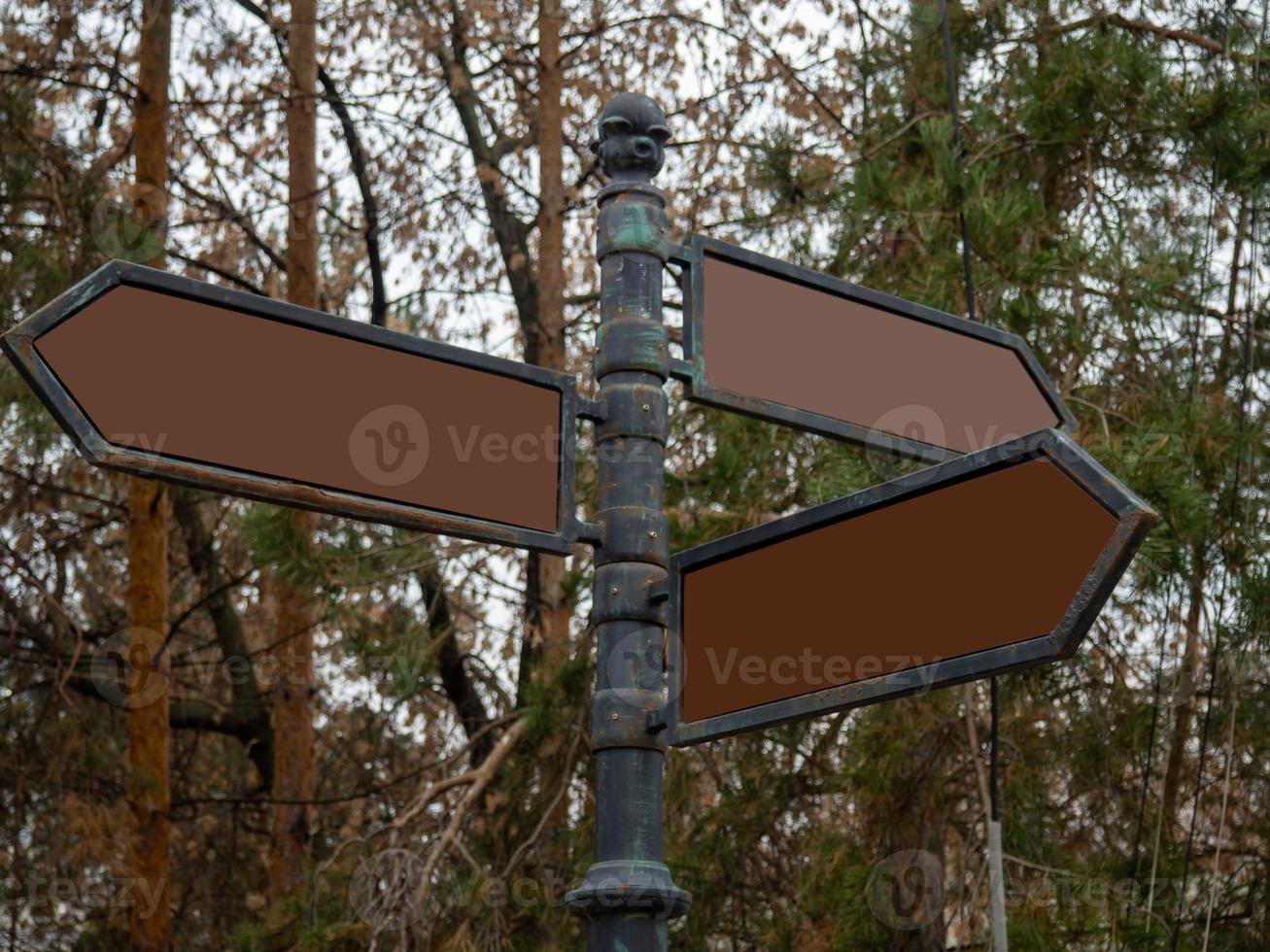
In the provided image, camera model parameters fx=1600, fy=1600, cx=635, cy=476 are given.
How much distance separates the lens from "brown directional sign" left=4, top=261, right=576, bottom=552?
1.83m

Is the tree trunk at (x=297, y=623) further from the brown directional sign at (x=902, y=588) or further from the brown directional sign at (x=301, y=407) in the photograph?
the brown directional sign at (x=902, y=588)

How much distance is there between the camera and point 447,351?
6.85 ft

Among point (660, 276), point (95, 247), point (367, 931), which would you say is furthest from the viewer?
point (95, 247)

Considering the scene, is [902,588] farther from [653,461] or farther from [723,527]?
[723,527]

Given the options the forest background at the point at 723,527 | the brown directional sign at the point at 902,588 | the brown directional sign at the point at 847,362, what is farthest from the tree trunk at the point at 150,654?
the brown directional sign at the point at 902,588

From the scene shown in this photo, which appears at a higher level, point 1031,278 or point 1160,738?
point 1031,278

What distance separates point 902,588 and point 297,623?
25.4 feet

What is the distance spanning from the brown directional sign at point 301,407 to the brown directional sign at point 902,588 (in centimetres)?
24

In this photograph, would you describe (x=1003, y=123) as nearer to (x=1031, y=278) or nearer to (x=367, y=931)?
(x=1031, y=278)

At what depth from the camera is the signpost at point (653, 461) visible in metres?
1.76

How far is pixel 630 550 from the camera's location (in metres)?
2.12

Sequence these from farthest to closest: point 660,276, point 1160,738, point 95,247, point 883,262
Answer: point 95,247 → point 883,262 → point 1160,738 → point 660,276

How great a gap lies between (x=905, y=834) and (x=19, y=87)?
629cm

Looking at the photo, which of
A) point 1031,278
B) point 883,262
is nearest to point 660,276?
point 1031,278
